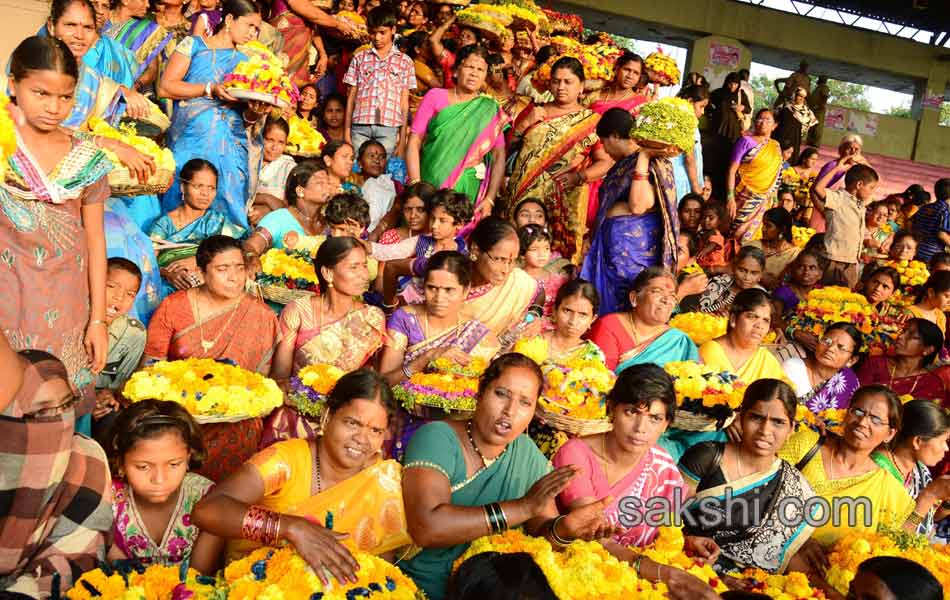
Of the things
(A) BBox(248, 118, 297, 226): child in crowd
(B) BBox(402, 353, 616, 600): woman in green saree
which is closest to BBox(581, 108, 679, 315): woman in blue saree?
(A) BBox(248, 118, 297, 226): child in crowd

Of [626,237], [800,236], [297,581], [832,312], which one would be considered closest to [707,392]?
[626,237]

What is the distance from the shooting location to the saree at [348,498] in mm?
2959

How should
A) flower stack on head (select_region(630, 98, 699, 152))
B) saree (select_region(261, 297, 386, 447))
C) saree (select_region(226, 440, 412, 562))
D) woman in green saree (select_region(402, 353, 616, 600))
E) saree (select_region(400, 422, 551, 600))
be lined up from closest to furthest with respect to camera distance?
woman in green saree (select_region(402, 353, 616, 600)) < saree (select_region(226, 440, 412, 562)) < saree (select_region(400, 422, 551, 600)) < saree (select_region(261, 297, 386, 447)) < flower stack on head (select_region(630, 98, 699, 152))

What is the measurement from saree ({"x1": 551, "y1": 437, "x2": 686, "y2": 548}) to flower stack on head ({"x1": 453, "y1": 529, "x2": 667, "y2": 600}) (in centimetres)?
55

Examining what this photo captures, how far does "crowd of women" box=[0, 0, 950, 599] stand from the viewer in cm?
289

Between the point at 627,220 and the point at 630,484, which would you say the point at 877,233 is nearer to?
the point at 627,220

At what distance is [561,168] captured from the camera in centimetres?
766

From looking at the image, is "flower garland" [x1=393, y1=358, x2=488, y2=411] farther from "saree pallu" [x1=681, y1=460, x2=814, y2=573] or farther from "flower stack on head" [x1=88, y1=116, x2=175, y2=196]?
"flower stack on head" [x1=88, y1=116, x2=175, y2=196]

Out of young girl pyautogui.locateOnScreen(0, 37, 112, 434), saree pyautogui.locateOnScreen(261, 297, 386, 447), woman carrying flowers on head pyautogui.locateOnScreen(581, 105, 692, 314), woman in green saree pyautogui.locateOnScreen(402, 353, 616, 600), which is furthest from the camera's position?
woman carrying flowers on head pyautogui.locateOnScreen(581, 105, 692, 314)

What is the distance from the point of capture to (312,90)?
8.50m

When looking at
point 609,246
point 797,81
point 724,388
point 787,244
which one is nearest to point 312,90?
point 609,246

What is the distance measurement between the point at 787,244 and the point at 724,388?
4977 millimetres

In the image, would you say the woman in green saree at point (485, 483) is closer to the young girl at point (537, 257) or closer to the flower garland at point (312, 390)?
the flower garland at point (312, 390)

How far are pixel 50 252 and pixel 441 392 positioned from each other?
1.75 metres
